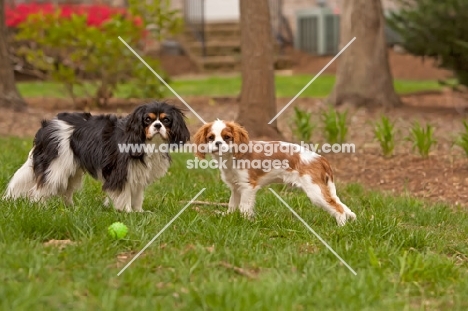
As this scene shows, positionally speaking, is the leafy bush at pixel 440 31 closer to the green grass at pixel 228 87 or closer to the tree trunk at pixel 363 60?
the tree trunk at pixel 363 60

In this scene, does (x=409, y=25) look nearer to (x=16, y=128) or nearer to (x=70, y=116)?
(x=16, y=128)

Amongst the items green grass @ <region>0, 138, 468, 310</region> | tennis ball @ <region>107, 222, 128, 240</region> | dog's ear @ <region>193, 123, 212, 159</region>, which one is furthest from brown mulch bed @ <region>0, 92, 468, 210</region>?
tennis ball @ <region>107, 222, 128, 240</region>

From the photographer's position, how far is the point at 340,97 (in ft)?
46.5

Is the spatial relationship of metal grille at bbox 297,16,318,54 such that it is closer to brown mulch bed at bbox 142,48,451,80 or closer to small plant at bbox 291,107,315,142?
brown mulch bed at bbox 142,48,451,80

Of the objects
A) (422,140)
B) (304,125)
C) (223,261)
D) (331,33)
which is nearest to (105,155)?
(223,261)

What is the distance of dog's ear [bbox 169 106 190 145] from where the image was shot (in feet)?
20.5

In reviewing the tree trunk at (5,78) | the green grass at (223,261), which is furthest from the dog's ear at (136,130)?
the tree trunk at (5,78)

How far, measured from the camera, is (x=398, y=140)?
1055cm

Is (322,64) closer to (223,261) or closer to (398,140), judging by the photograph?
(398,140)

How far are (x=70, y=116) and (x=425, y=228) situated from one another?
311cm

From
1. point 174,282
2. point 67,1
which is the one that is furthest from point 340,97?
point 67,1

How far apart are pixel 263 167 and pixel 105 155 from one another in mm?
1262

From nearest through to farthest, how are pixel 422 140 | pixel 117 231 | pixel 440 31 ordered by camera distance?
1. pixel 117 231
2. pixel 422 140
3. pixel 440 31

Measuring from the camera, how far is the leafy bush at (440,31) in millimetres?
13867
